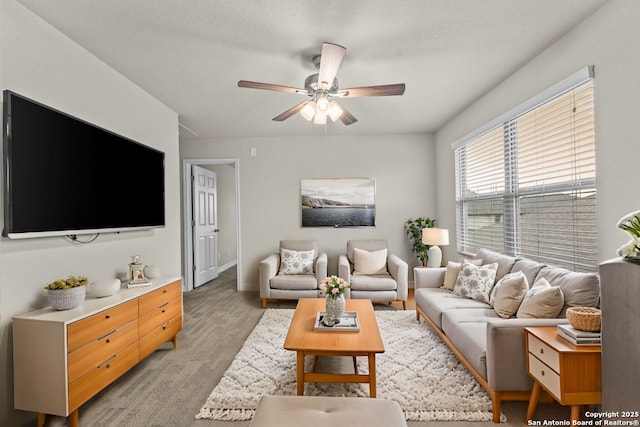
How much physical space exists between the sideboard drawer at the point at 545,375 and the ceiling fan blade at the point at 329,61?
2.19m

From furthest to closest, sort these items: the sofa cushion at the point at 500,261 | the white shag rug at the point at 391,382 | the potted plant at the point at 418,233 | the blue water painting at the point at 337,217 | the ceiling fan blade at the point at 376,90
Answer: the blue water painting at the point at 337,217 < the potted plant at the point at 418,233 < the sofa cushion at the point at 500,261 < the ceiling fan blade at the point at 376,90 < the white shag rug at the point at 391,382

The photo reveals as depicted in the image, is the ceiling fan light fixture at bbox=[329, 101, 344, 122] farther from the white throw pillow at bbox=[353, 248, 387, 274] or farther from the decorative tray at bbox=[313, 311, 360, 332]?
the white throw pillow at bbox=[353, 248, 387, 274]

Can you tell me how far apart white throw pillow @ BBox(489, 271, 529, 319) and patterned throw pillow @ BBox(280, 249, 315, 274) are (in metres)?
2.61

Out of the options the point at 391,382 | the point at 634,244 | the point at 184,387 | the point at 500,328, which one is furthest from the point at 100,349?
the point at 634,244

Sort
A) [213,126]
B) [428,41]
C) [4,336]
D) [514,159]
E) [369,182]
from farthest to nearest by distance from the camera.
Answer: [369,182], [213,126], [514,159], [428,41], [4,336]

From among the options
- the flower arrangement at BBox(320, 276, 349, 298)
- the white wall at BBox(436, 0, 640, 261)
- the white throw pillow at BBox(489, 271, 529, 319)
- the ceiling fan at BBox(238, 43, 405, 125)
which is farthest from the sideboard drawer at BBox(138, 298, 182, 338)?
the white wall at BBox(436, 0, 640, 261)

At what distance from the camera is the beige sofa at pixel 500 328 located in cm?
187

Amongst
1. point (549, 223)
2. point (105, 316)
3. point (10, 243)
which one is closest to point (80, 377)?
point (105, 316)

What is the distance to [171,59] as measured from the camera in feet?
8.47

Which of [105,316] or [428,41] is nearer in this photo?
[105,316]

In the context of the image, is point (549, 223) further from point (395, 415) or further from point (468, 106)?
point (395, 415)

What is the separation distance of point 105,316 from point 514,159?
376 cm

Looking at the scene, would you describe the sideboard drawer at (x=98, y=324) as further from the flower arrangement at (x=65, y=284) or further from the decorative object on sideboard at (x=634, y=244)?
the decorative object on sideboard at (x=634, y=244)

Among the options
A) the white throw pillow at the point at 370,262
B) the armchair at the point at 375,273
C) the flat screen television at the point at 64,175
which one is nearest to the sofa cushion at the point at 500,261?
the armchair at the point at 375,273
